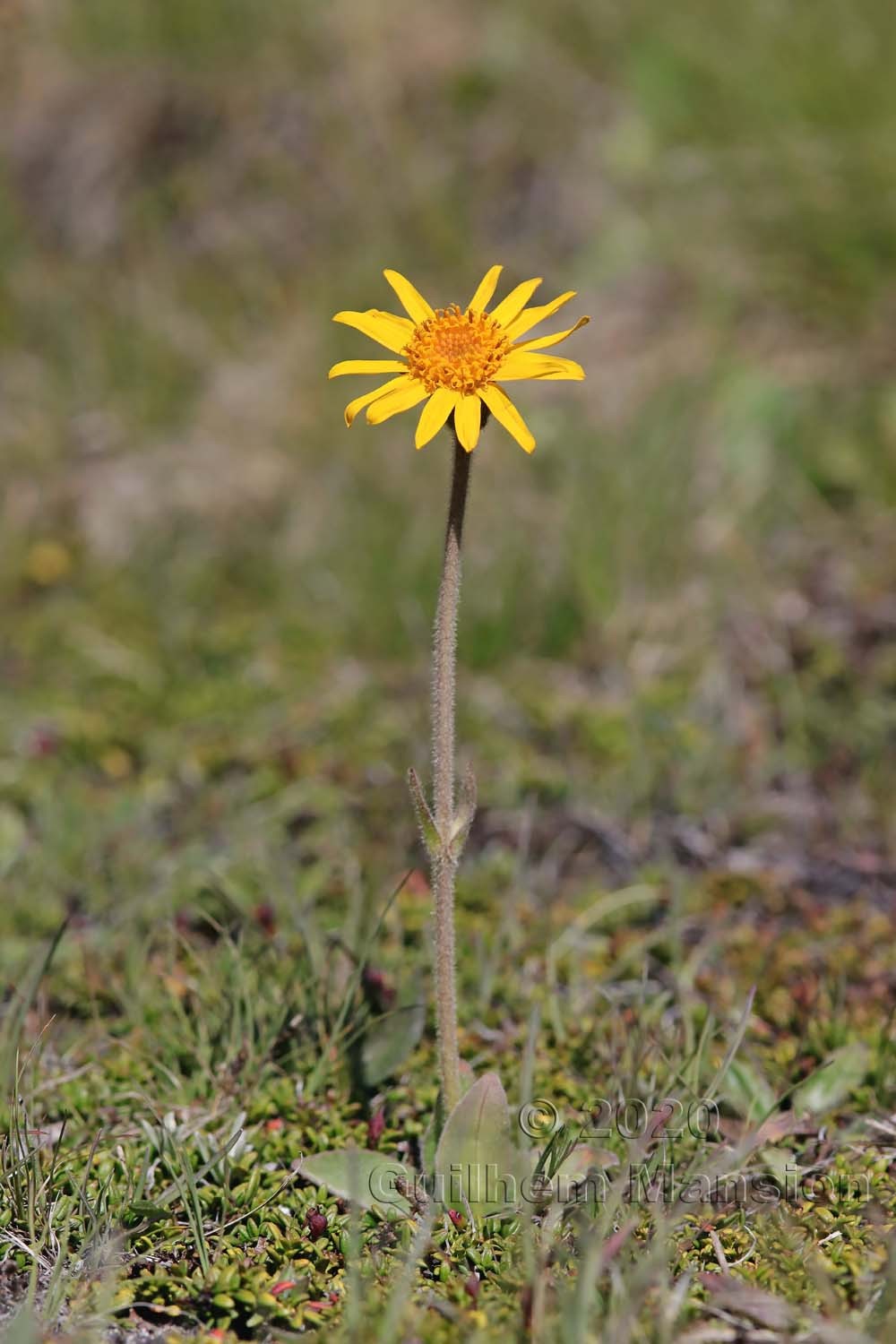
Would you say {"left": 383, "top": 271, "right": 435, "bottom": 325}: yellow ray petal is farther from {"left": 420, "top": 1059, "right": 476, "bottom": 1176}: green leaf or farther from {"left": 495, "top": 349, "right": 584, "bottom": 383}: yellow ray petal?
{"left": 420, "top": 1059, "right": 476, "bottom": 1176}: green leaf

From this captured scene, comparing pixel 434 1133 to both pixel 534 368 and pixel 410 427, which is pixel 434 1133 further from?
pixel 410 427

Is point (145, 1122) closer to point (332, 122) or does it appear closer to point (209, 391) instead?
point (209, 391)

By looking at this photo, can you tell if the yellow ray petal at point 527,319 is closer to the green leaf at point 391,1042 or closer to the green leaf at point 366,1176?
the green leaf at point 391,1042

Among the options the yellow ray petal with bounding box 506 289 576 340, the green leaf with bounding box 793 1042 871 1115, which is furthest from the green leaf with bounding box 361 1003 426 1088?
the yellow ray petal with bounding box 506 289 576 340

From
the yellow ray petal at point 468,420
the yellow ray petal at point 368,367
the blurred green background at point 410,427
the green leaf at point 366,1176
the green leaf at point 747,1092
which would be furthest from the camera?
the blurred green background at point 410,427

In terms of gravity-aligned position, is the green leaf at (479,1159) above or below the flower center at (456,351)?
below

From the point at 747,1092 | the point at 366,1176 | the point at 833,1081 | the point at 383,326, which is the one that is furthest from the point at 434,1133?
the point at 383,326


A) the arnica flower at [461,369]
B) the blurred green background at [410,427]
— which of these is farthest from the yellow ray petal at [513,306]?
the blurred green background at [410,427]
